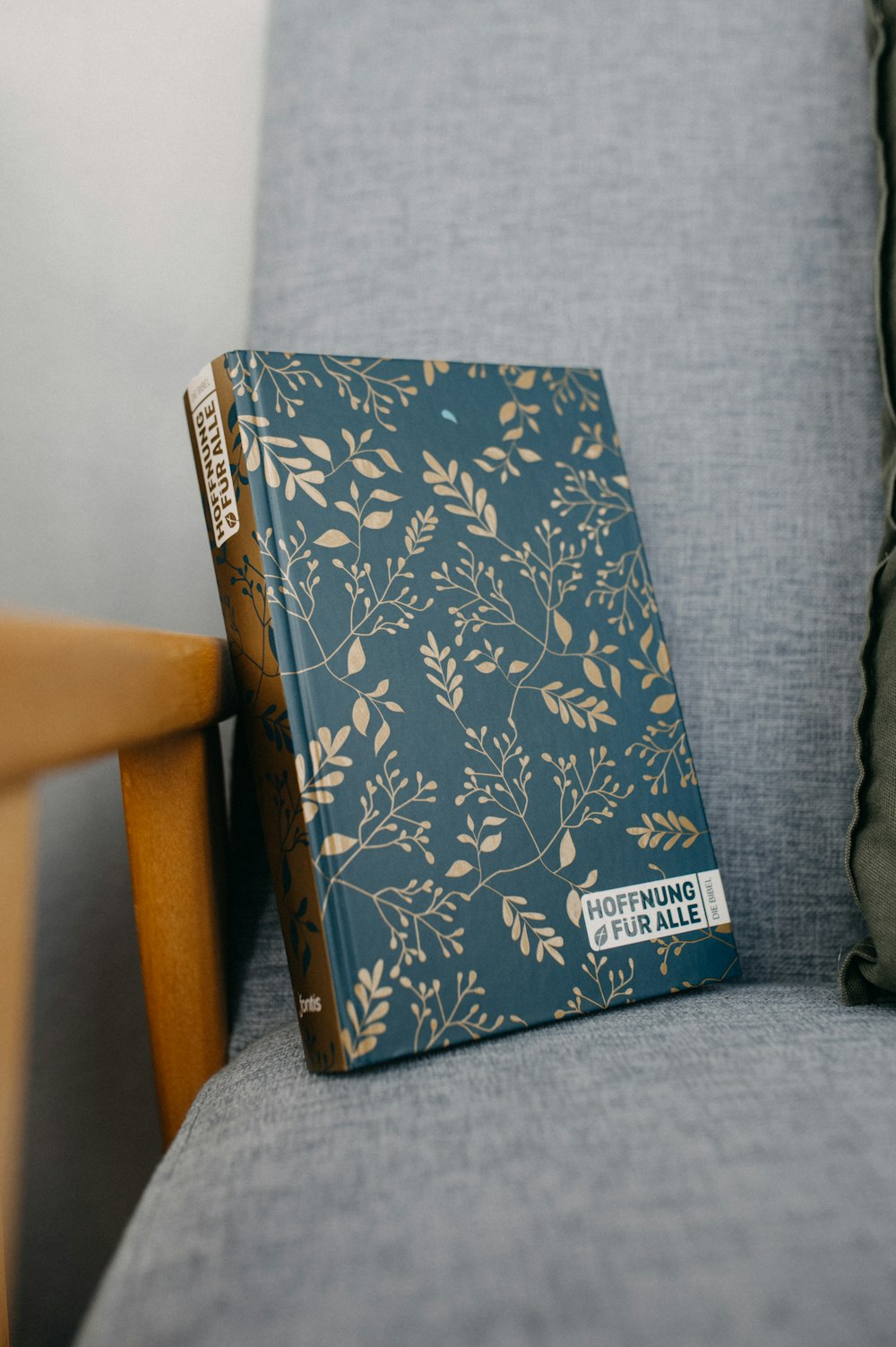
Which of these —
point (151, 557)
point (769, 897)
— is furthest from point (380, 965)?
point (151, 557)

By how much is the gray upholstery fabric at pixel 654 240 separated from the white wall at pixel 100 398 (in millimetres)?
122

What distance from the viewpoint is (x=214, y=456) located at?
48cm

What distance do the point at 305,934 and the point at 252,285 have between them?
0.50 metres

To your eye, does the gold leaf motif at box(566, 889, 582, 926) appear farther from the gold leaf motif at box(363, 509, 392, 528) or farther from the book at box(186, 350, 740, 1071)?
the gold leaf motif at box(363, 509, 392, 528)

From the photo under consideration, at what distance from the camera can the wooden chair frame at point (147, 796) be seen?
278mm

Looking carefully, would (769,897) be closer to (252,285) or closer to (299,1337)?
(299,1337)

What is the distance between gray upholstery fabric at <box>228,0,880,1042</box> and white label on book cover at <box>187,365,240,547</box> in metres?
0.18

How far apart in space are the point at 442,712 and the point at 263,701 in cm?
9

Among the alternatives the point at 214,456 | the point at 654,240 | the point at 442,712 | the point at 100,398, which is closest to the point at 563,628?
the point at 442,712

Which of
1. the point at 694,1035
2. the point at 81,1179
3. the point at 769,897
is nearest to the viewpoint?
the point at 694,1035

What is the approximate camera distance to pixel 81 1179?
709 mm

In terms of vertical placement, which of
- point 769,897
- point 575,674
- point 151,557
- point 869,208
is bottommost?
point 769,897

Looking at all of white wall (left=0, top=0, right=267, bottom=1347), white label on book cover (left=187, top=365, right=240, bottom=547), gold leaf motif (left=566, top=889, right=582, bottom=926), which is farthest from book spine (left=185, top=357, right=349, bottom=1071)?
white wall (left=0, top=0, right=267, bottom=1347)

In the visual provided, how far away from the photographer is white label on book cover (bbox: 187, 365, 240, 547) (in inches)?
18.4
